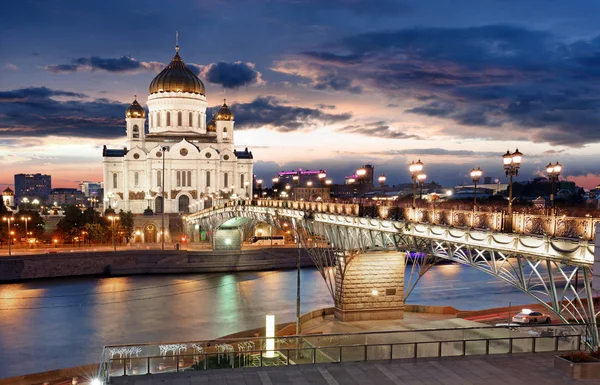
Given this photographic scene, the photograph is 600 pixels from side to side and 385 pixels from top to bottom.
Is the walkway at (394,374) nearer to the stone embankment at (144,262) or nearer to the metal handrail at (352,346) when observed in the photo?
the metal handrail at (352,346)

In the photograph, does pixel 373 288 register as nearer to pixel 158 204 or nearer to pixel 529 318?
pixel 529 318

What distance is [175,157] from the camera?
270ft

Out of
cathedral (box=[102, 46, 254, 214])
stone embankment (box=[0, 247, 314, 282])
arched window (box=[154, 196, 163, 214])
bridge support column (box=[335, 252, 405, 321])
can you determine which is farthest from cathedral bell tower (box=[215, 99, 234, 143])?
bridge support column (box=[335, 252, 405, 321])

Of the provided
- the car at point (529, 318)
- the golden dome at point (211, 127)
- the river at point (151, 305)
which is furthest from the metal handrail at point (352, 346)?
the golden dome at point (211, 127)

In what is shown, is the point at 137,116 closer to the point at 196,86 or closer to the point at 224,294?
the point at 196,86

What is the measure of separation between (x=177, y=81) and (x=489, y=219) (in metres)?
76.6

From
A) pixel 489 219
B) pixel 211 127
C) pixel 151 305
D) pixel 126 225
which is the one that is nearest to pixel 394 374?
pixel 489 219

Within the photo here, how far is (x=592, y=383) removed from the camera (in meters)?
13.1

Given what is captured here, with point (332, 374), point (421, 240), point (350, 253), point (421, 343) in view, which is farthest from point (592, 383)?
point (350, 253)

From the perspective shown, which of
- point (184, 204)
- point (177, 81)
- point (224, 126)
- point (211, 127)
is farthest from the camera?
point (211, 127)

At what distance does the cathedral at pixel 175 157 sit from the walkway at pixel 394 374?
64.4 m

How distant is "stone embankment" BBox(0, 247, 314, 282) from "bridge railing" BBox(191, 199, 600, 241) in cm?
2946

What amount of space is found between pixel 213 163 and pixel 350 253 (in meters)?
56.5

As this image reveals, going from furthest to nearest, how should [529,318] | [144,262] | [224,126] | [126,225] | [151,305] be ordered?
[224,126], [126,225], [144,262], [151,305], [529,318]
